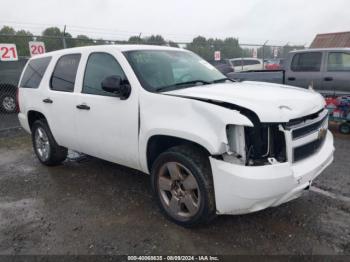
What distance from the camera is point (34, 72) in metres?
5.27

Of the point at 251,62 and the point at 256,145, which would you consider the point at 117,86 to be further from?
the point at 251,62

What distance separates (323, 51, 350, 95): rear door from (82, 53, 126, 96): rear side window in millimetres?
6006

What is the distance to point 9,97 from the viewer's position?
11.1 metres

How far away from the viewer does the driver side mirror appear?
3.34m

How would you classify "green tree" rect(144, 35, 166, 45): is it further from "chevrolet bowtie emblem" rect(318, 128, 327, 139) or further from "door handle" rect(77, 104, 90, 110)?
"chevrolet bowtie emblem" rect(318, 128, 327, 139)

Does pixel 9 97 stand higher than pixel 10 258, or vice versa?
pixel 9 97

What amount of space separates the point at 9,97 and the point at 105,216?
30.7ft

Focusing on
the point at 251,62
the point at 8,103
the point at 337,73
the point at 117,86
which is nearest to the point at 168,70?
the point at 117,86

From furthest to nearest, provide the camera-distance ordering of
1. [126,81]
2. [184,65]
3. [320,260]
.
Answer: [184,65] → [126,81] → [320,260]

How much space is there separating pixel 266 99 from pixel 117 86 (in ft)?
5.06

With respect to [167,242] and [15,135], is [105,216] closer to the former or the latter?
[167,242]

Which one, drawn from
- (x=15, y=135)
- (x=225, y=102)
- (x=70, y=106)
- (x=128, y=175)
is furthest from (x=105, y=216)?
(x=15, y=135)

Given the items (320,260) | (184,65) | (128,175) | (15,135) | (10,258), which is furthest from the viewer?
(15,135)

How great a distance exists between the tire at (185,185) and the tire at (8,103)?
9684 millimetres
